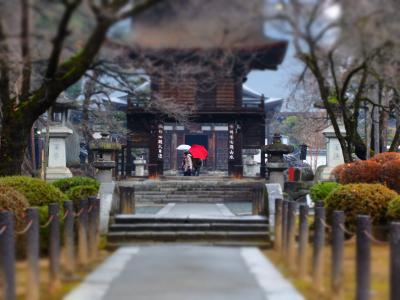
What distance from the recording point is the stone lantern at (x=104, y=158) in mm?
19688

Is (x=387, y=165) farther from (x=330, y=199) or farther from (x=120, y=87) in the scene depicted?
(x=120, y=87)

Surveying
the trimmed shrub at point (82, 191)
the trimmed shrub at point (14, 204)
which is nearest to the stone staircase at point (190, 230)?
the trimmed shrub at point (82, 191)

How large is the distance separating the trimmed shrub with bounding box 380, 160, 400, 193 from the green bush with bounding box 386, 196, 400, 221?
369cm

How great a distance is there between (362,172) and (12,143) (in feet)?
29.0

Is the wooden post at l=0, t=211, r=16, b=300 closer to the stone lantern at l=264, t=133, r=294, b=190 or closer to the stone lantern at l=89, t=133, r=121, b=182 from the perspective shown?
the stone lantern at l=264, t=133, r=294, b=190

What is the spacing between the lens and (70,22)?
17.4ft

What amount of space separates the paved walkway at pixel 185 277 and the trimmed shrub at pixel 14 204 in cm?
150

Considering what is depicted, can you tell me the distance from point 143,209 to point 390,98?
892cm

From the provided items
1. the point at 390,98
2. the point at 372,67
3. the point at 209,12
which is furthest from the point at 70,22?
the point at 390,98

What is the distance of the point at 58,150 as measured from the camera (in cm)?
2405

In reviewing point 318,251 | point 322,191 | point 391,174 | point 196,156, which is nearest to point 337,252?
point 318,251

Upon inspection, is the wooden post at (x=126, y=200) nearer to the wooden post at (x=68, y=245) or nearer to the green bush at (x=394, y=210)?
the wooden post at (x=68, y=245)

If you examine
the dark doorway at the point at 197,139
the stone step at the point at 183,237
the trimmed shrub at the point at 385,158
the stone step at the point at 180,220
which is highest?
the dark doorway at the point at 197,139

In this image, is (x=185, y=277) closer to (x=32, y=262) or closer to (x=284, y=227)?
(x=32, y=262)
